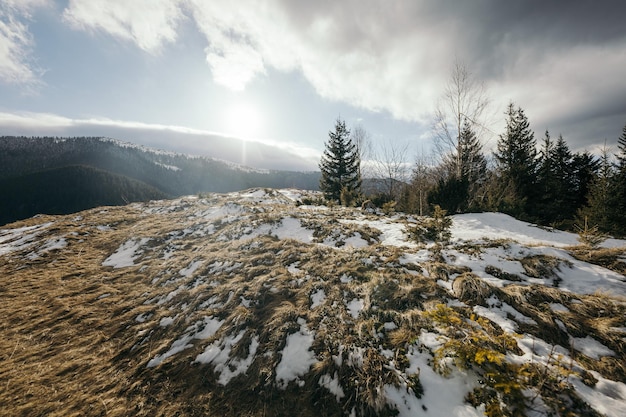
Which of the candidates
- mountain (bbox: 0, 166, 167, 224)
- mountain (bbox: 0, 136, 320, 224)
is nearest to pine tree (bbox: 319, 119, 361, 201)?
mountain (bbox: 0, 166, 167, 224)

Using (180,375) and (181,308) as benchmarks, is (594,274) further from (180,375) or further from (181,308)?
(181,308)

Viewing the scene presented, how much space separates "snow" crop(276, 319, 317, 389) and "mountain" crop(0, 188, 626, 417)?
0.08 ft

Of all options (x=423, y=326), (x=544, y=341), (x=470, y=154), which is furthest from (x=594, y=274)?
(x=470, y=154)

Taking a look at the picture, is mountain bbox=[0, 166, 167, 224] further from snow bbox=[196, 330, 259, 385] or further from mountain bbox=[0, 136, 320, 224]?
snow bbox=[196, 330, 259, 385]

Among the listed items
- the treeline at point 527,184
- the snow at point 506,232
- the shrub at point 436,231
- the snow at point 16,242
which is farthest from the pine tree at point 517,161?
the snow at point 16,242

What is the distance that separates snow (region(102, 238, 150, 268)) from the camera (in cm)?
1009

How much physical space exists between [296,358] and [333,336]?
2.53ft

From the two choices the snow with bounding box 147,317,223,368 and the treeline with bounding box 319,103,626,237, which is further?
the treeline with bounding box 319,103,626,237

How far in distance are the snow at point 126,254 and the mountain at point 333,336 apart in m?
1.68

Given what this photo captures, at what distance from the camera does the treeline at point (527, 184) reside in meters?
17.1

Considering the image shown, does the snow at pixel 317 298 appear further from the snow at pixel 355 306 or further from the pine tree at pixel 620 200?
the pine tree at pixel 620 200

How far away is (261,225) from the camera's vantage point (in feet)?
38.0

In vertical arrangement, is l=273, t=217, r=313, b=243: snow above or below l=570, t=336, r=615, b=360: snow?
below

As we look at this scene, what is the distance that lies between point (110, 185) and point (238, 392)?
158783 mm
